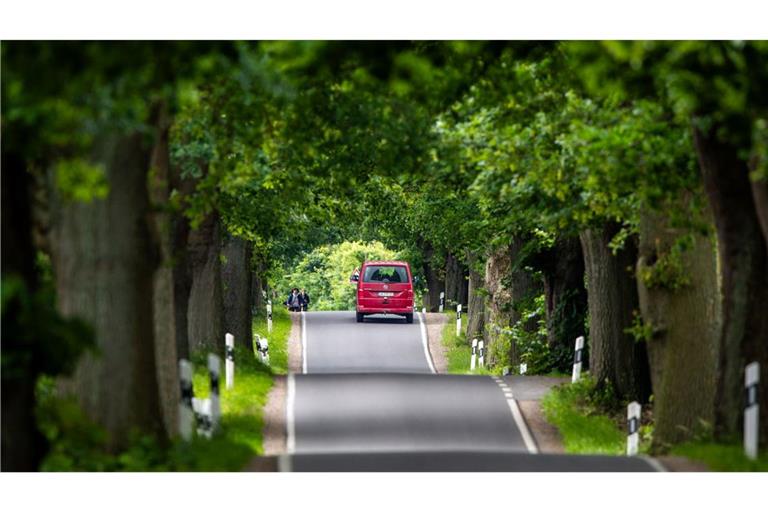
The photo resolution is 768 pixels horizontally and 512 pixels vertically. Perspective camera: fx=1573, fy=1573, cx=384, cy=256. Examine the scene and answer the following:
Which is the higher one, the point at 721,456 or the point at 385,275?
the point at 385,275

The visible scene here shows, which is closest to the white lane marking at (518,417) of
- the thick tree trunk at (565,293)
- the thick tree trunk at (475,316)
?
the thick tree trunk at (565,293)

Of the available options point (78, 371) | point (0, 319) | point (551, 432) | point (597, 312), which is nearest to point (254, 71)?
point (0, 319)

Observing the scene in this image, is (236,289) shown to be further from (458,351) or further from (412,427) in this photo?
(412,427)

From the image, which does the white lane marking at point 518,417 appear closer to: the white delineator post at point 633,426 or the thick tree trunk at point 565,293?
the white delineator post at point 633,426

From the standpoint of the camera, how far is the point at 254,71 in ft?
35.7

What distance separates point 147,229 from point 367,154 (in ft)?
29.5

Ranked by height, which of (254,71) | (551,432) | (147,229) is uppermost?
(254,71)

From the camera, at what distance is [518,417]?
2492 centimetres

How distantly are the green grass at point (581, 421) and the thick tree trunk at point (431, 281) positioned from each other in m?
38.1

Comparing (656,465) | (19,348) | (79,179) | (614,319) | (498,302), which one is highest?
(79,179)

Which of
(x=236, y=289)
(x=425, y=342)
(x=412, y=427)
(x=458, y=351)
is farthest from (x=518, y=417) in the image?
(x=425, y=342)

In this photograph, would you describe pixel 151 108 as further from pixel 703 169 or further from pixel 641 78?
pixel 703 169

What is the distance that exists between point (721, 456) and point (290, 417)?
9.85 m

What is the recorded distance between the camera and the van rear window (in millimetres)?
53469
